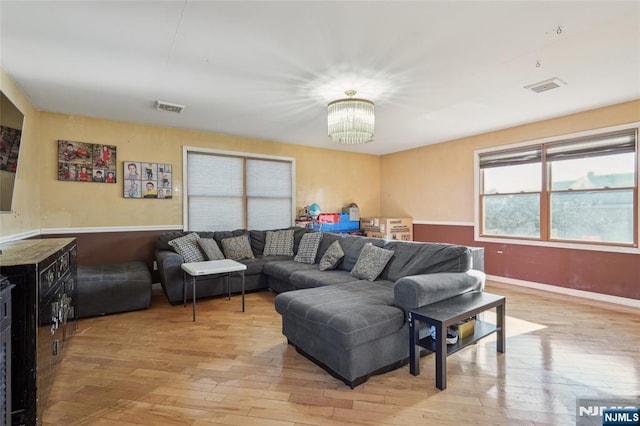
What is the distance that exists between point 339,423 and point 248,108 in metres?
3.44

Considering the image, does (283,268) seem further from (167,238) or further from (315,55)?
(315,55)

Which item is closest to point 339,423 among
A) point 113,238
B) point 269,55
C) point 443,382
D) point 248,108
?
point 443,382

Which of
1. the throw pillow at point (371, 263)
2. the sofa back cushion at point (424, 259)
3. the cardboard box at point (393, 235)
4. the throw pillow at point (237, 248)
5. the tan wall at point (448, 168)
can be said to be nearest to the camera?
the sofa back cushion at point (424, 259)

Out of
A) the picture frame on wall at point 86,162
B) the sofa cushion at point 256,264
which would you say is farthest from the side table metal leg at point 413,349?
the picture frame on wall at point 86,162

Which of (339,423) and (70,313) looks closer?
(339,423)

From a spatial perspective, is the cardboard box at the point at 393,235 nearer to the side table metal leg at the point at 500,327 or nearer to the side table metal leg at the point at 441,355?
the side table metal leg at the point at 500,327

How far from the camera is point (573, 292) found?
415cm

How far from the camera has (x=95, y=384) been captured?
7.04 ft

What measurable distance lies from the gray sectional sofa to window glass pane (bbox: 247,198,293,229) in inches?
76.8

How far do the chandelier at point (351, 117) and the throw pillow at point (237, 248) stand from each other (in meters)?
2.37

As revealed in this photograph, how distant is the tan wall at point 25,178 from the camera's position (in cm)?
280

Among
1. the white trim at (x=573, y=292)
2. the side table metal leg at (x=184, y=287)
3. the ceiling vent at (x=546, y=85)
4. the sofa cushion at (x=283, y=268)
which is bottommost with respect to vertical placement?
the white trim at (x=573, y=292)

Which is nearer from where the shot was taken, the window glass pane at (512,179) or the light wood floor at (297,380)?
the light wood floor at (297,380)

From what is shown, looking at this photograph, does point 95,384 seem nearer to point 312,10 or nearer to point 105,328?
point 105,328
